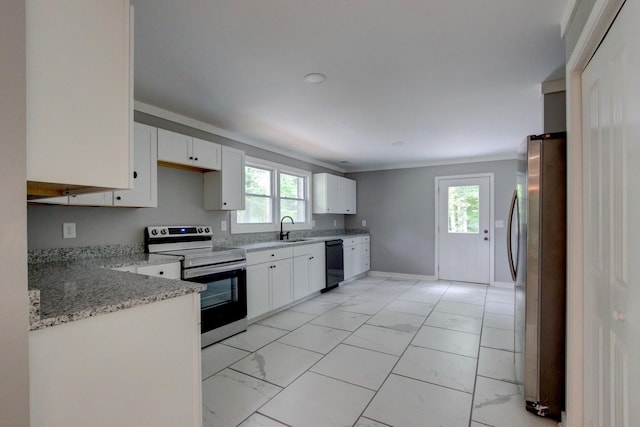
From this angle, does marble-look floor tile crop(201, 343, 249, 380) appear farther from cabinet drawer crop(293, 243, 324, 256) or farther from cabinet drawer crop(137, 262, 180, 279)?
cabinet drawer crop(293, 243, 324, 256)

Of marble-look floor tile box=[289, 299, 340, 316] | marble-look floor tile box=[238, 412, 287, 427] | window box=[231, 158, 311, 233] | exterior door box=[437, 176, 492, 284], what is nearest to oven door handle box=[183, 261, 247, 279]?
window box=[231, 158, 311, 233]

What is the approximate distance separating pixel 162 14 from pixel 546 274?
264 cm

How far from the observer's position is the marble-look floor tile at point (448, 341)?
2811mm

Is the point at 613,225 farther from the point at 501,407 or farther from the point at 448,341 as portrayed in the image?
the point at 448,341

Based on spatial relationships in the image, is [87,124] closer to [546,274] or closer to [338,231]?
[546,274]

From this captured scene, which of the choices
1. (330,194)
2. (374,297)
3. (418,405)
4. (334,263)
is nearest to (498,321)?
(374,297)

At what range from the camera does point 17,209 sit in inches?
30.2

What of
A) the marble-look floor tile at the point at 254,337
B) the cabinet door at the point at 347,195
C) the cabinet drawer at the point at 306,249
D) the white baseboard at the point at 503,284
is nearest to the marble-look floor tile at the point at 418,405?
the marble-look floor tile at the point at 254,337

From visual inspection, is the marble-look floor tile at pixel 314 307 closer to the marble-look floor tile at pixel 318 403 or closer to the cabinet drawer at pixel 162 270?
the marble-look floor tile at pixel 318 403

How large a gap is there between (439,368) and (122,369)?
2286mm

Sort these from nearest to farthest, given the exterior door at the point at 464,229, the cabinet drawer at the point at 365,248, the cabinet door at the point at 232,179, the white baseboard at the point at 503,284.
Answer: the cabinet door at the point at 232,179, the white baseboard at the point at 503,284, the exterior door at the point at 464,229, the cabinet drawer at the point at 365,248

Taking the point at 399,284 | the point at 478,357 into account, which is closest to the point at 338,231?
the point at 399,284

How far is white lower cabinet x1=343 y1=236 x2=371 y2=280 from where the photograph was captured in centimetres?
548

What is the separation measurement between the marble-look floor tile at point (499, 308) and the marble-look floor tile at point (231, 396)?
3103 millimetres
